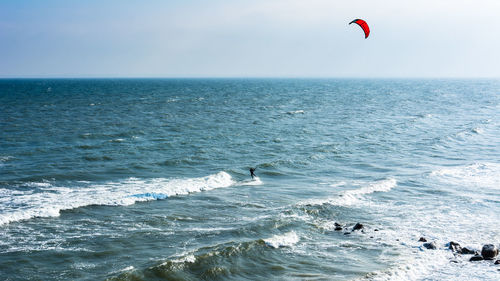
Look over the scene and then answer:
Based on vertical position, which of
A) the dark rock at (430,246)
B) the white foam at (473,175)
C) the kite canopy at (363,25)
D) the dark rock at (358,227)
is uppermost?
the kite canopy at (363,25)

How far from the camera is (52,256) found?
1773 cm

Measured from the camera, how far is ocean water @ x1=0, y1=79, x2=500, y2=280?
56.7 feet

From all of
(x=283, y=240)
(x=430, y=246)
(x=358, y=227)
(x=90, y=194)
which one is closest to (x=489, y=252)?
(x=430, y=246)

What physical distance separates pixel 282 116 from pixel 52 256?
182ft

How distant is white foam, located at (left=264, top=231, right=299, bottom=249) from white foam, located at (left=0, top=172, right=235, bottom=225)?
919 centimetres

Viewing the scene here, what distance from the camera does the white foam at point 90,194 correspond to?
2303 centimetres

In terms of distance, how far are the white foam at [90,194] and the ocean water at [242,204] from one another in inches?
4.3

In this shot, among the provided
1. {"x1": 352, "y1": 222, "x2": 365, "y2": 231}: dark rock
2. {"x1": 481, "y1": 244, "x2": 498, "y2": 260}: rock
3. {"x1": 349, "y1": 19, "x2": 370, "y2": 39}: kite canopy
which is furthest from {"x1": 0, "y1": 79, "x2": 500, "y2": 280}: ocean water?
{"x1": 349, "y1": 19, "x2": 370, "y2": 39}: kite canopy

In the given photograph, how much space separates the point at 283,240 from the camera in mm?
19844

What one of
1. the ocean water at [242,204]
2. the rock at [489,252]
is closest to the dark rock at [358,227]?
the ocean water at [242,204]

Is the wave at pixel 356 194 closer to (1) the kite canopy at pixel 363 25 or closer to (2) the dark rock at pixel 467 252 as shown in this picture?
(2) the dark rock at pixel 467 252

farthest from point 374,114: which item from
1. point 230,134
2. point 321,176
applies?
point 321,176

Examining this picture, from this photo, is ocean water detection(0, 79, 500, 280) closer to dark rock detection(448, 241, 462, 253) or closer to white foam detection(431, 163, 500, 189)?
white foam detection(431, 163, 500, 189)

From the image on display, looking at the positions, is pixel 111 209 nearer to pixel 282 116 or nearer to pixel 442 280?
pixel 442 280
